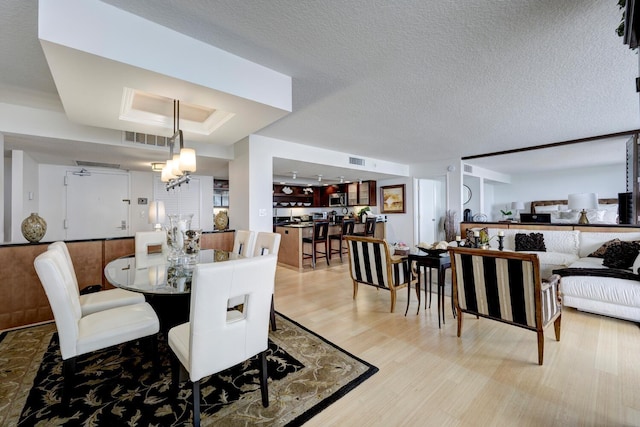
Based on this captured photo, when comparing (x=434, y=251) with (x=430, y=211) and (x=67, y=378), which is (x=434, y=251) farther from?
(x=430, y=211)

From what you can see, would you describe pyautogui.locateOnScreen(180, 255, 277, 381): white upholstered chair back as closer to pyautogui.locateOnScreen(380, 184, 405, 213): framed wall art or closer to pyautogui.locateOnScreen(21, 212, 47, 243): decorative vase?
pyautogui.locateOnScreen(21, 212, 47, 243): decorative vase

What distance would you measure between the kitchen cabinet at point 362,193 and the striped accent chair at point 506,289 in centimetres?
576

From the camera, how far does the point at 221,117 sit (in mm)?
2967

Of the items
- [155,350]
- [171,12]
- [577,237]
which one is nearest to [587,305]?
[577,237]

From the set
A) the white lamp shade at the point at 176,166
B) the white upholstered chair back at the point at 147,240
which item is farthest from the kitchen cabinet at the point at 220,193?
the white lamp shade at the point at 176,166

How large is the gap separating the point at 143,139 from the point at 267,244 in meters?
2.53

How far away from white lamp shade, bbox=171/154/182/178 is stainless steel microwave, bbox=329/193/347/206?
6.16m

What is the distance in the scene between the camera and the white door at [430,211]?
7.20m

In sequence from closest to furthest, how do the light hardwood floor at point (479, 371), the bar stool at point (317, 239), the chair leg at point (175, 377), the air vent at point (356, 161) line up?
the light hardwood floor at point (479, 371) < the chair leg at point (175, 377) < the bar stool at point (317, 239) < the air vent at point (356, 161)

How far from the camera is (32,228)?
9.27 ft

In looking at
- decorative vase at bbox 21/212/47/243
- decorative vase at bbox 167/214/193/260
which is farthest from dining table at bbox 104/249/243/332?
decorative vase at bbox 21/212/47/243

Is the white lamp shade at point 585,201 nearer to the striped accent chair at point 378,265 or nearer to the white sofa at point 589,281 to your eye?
the white sofa at point 589,281

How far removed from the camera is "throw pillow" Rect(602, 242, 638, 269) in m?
3.18

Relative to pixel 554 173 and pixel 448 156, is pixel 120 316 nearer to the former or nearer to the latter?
pixel 448 156
